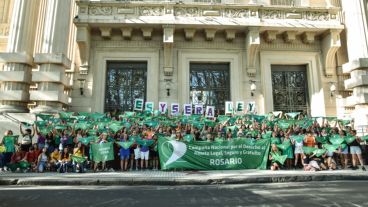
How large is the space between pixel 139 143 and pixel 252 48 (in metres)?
8.96

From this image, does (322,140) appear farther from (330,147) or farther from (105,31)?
(105,31)

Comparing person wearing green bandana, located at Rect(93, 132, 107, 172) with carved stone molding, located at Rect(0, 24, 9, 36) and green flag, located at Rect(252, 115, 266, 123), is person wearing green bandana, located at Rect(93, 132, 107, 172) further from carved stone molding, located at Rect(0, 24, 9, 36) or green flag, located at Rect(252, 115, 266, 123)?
carved stone molding, located at Rect(0, 24, 9, 36)

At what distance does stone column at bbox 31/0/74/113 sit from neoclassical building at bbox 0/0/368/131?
19 centimetres

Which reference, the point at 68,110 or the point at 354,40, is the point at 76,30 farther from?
the point at 354,40

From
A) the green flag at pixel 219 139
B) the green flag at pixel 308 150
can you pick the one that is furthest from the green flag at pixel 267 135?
the green flag at pixel 219 139

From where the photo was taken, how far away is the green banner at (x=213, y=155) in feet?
36.1

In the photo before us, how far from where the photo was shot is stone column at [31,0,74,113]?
13234 mm

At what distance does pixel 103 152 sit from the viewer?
10977 mm

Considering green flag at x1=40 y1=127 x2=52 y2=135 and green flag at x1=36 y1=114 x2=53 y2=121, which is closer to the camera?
green flag at x1=40 y1=127 x2=52 y2=135

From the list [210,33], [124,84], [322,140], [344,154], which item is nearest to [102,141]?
[124,84]

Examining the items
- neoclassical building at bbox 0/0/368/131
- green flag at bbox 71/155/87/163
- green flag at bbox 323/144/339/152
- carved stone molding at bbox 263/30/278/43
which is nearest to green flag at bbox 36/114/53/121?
neoclassical building at bbox 0/0/368/131

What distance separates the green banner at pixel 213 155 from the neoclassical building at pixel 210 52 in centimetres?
499

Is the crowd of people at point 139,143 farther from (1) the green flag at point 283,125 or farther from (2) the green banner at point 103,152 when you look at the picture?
(2) the green banner at point 103,152

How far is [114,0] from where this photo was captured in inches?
650
